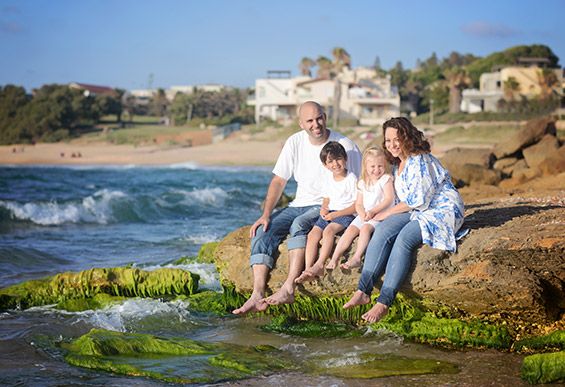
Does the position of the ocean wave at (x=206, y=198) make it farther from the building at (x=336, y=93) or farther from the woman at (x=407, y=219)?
the building at (x=336, y=93)

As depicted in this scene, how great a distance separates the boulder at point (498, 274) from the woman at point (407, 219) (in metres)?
0.15

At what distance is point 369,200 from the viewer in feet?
23.9

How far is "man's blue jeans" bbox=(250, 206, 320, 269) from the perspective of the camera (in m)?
7.53

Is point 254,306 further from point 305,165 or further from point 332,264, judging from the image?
point 305,165

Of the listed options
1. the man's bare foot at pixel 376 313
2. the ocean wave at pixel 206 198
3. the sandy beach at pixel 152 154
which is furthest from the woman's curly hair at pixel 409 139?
the sandy beach at pixel 152 154

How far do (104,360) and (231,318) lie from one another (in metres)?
1.88

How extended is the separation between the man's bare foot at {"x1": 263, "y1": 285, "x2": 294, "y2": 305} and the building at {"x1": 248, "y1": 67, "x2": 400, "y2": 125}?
211ft

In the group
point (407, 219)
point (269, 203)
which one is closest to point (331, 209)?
point (269, 203)

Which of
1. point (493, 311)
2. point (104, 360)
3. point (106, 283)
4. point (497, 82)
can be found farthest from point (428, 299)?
point (497, 82)

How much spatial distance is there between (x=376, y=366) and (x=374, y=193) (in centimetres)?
166

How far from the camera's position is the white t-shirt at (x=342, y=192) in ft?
25.0

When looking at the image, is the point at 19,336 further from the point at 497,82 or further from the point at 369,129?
the point at 497,82

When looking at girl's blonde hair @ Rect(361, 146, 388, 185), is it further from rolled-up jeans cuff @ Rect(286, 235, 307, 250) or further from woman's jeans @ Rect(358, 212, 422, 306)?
rolled-up jeans cuff @ Rect(286, 235, 307, 250)

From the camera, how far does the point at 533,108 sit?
67750 millimetres
